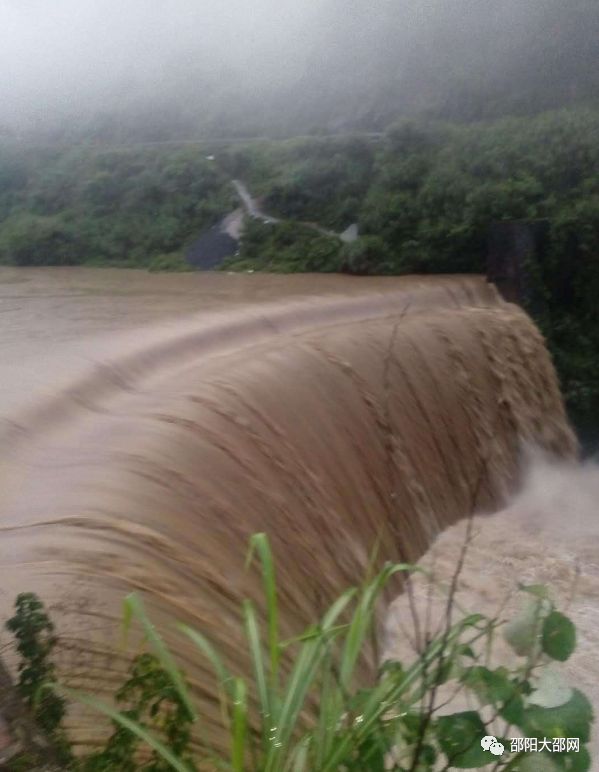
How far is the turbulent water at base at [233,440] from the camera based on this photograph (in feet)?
12.3

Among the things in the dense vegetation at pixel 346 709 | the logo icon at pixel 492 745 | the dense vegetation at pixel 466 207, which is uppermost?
the dense vegetation at pixel 466 207

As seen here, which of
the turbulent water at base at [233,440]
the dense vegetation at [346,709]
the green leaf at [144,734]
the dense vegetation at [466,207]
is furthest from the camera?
the dense vegetation at [466,207]

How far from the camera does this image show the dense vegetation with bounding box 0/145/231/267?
49.4 ft

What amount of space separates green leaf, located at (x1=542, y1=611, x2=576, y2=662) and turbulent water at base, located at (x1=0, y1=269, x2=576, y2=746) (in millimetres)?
383

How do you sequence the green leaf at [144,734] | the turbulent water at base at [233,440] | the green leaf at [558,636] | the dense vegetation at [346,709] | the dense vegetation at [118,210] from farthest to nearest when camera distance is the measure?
the dense vegetation at [118,210] < the turbulent water at base at [233,440] < the green leaf at [558,636] < the dense vegetation at [346,709] < the green leaf at [144,734]

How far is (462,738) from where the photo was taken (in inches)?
103

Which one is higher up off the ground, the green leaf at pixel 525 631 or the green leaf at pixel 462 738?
the green leaf at pixel 525 631

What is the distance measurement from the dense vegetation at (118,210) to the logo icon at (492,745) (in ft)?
39.2

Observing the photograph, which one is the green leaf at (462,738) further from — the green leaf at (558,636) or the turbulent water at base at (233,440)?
the turbulent water at base at (233,440)

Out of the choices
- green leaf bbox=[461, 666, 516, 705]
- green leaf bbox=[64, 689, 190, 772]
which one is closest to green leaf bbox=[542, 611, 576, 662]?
green leaf bbox=[461, 666, 516, 705]

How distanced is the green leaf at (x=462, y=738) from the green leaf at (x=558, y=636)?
26 cm

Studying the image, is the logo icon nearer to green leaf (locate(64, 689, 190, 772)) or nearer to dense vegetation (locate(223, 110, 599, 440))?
green leaf (locate(64, 689, 190, 772))

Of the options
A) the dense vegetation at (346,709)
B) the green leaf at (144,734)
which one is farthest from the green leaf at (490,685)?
the green leaf at (144,734)

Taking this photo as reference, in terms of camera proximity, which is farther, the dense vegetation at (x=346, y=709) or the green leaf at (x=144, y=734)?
the dense vegetation at (x=346, y=709)
